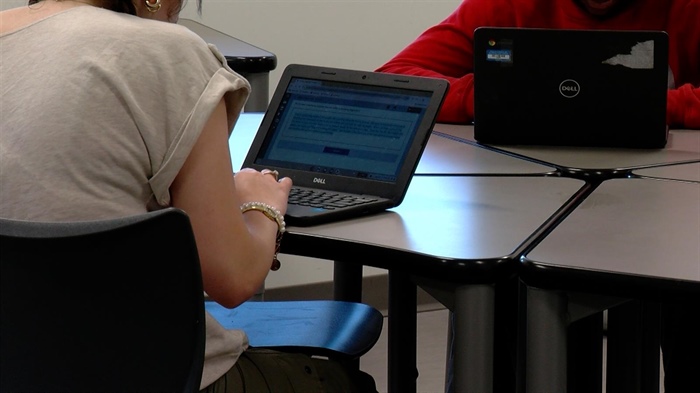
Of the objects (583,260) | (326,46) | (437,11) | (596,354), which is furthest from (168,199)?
(437,11)

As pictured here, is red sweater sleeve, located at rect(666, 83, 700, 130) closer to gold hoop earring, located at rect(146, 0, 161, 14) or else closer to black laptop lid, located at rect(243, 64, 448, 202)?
black laptop lid, located at rect(243, 64, 448, 202)

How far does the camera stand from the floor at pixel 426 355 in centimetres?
259

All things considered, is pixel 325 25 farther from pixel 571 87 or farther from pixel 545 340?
pixel 545 340

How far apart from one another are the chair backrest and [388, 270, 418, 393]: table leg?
2.79ft

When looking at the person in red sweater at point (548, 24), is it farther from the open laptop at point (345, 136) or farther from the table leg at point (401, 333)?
the open laptop at point (345, 136)

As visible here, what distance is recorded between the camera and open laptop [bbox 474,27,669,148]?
1571 mm

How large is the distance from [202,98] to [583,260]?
0.41 meters

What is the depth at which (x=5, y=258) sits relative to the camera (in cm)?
87

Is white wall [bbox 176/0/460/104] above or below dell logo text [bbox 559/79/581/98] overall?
below

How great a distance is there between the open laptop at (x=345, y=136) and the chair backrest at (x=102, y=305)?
0.31 meters

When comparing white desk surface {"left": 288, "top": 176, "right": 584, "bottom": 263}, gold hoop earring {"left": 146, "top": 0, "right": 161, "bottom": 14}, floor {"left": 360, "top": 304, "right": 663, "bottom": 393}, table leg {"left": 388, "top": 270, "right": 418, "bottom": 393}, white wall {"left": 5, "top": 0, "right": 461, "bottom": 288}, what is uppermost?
gold hoop earring {"left": 146, "top": 0, "right": 161, "bottom": 14}

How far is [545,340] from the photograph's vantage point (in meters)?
1.04

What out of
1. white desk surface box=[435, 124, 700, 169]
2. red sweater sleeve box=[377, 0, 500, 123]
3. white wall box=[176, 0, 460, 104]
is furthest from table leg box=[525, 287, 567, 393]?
white wall box=[176, 0, 460, 104]

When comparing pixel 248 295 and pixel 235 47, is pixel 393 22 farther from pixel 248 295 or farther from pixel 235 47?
pixel 248 295
